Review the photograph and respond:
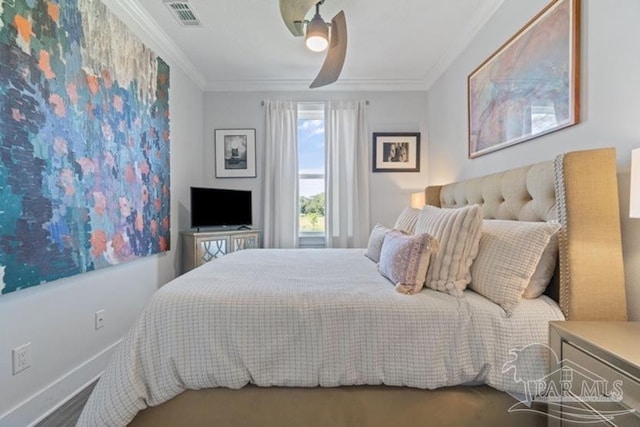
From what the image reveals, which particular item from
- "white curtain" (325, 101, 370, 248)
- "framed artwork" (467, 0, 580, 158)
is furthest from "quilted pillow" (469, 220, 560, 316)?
"white curtain" (325, 101, 370, 248)

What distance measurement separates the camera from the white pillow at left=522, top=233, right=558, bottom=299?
127cm

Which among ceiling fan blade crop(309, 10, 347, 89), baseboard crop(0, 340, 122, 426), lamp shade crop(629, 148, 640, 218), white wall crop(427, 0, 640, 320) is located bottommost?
baseboard crop(0, 340, 122, 426)

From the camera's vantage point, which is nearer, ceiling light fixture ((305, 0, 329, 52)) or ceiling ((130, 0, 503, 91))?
ceiling light fixture ((305, 0, 329, 52))

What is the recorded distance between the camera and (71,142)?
5.70ft

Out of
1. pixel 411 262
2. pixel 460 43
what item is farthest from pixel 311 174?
pixel 411 262

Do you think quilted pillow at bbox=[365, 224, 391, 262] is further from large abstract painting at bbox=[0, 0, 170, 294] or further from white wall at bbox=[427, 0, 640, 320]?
large abstract painting at bbox=[0, 0, 170, 294]

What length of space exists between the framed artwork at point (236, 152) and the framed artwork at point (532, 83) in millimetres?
2466

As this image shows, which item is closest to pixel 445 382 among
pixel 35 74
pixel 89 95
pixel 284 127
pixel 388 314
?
pixel 388 314

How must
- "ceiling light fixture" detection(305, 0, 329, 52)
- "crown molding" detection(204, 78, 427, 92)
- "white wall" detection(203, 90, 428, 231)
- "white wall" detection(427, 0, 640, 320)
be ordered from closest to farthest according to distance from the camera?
"white wall" detection(427, 0, 640, 320) < "ceiling light fixture" detection(305, 0, 329, 52) < "crown molding" detection(204, 78, 427, 92) < "white wall" detection(203, 90, 428, 231)

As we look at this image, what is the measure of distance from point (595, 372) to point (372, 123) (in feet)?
10.7

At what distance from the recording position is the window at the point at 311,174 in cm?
383

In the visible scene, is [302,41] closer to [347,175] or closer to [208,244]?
[347,175]

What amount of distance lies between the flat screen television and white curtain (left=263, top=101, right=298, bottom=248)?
9.9 inches

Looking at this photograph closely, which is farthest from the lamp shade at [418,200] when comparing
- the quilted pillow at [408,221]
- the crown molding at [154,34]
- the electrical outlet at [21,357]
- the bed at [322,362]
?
the electrical outlet at [21,357]
